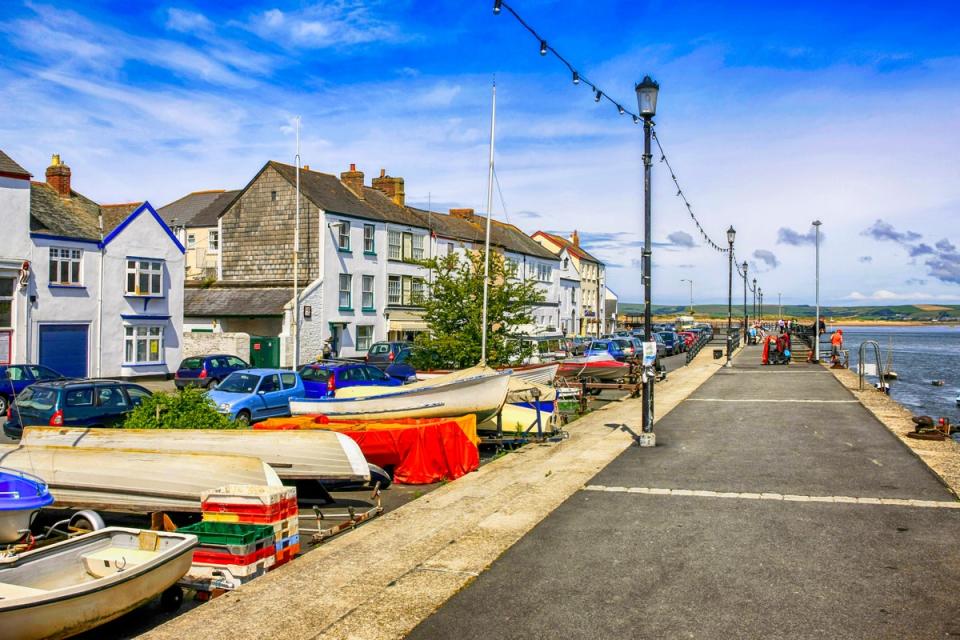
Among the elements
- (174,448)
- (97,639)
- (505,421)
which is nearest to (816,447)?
(505,421)

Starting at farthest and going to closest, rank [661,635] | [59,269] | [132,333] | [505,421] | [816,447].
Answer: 1. [132,333]
2. [59,269]
3. [505,421]
4. [816,447]
5. [661,635]

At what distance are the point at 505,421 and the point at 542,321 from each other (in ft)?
168

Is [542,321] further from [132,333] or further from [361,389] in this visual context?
[361,389]

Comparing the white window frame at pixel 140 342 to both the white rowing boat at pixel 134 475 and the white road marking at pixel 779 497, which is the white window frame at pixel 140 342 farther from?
the white road marking at pixel 779 497

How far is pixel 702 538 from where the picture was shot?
10.0 metres

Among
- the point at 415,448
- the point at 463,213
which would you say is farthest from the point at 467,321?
the point at 463,213

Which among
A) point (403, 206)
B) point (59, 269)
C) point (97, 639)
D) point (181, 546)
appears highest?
point (403, 206)

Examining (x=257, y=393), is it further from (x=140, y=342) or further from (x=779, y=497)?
(x=140, y=342)

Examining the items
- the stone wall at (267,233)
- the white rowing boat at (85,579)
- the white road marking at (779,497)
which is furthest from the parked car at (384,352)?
the white rowing boat at (85,579)

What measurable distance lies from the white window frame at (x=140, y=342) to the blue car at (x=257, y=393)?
1670 centimetres

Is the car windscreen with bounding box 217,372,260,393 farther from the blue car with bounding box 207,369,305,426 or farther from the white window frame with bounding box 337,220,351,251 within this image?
the white window frame with bounding box 337,220,351,251

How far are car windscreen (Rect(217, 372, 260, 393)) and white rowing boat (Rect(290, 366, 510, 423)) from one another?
4398 mm

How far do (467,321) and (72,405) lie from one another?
12.1 meters

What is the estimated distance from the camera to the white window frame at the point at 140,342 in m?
36.3
